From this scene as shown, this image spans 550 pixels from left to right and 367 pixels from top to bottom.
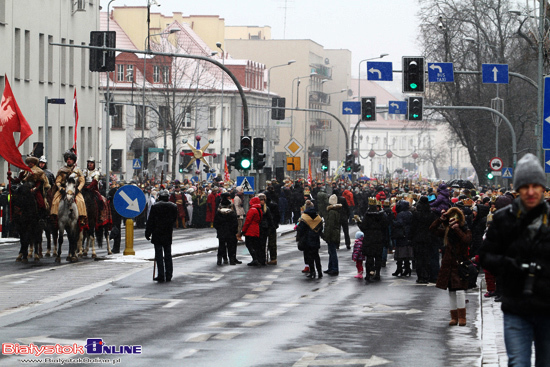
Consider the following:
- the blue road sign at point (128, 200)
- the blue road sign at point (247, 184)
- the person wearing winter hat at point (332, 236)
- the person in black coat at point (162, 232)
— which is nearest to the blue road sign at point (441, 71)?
the blue road sign at point (247, 184)

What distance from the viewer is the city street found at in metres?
11.6

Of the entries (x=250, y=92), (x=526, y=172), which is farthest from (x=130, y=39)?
(x=526, y=172)

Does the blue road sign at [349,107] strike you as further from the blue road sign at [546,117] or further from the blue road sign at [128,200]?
the blue road sign at [546,117]

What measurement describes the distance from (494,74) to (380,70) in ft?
13.9

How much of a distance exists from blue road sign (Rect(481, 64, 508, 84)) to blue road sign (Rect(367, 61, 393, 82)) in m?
3.49

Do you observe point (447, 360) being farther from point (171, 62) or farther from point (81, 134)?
point (171, 62)

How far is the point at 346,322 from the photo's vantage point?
14.6 meters

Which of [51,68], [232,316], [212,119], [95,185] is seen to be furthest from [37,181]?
[212,119]

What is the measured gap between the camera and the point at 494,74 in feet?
135

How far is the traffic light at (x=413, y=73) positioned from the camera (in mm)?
35125

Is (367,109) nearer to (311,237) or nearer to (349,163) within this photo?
(349,163)

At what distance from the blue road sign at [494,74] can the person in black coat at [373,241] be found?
19.9 m

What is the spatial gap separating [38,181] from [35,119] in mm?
27754

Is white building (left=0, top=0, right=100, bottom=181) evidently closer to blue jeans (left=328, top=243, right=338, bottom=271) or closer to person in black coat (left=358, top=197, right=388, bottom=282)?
blue jeans (left=328, top=243, right=338, bottom=271)
